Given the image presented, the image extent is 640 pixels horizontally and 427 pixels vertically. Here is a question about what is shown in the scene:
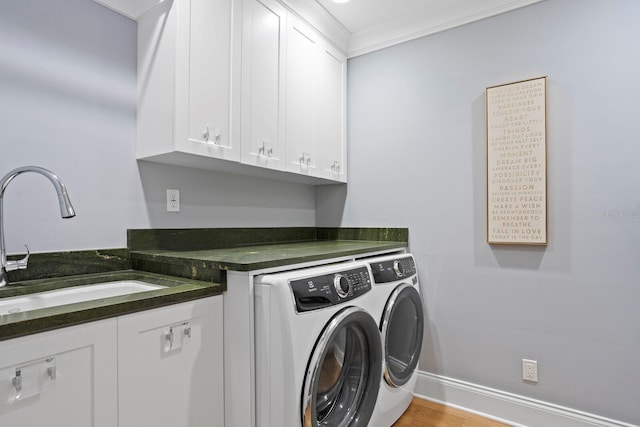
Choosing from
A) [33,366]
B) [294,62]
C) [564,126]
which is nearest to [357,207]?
[294,62]

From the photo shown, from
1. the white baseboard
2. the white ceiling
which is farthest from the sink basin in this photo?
the white ceiling

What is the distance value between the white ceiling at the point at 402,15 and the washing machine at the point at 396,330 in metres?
1.48

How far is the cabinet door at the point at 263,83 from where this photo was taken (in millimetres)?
1747

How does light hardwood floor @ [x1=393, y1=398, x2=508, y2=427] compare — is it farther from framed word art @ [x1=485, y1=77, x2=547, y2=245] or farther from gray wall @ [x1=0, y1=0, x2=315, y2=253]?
gray wall @ [x1=0, y1=0, x2=315, y2=253]

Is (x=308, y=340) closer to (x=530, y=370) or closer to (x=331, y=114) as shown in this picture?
(x=530, y=370)

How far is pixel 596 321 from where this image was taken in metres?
1.73

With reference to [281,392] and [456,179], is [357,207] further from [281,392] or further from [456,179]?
[281,392]

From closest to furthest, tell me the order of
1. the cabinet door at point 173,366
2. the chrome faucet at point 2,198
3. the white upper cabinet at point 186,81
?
the cabinet door at point 173,366 → the chrome faucet at point 2,198 → the white upper cabinet at point 186,81

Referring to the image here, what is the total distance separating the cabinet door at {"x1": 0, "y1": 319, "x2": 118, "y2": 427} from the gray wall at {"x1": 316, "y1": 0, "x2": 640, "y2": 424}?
70.4 inches

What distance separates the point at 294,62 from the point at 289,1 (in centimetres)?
32

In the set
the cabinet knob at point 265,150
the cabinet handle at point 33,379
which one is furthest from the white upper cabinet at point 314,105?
the cabinet handle at point 33,379

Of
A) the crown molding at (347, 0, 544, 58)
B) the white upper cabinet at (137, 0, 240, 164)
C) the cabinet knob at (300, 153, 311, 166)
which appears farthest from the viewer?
the cabinet knob at (300, 153, 311, 166)

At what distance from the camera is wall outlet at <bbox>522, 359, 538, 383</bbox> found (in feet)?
6.11

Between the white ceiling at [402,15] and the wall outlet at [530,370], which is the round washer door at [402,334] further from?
the white ceiling at [402,15]
